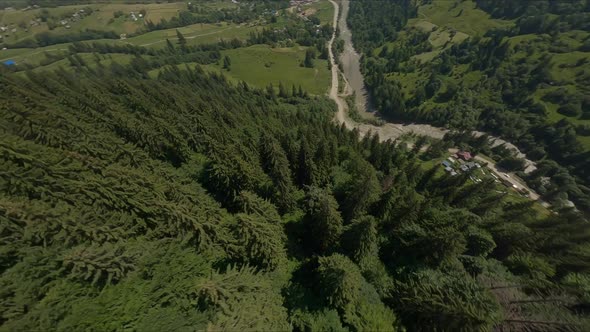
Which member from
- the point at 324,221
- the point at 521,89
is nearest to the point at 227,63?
the point at 324,221

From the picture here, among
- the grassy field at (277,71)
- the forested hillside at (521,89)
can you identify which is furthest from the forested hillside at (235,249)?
the grassy field at (277,71)

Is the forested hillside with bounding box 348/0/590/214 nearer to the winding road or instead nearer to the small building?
the winding road

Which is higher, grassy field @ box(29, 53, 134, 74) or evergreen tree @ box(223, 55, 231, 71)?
grassy field @ box(29, 53, 134, 74)

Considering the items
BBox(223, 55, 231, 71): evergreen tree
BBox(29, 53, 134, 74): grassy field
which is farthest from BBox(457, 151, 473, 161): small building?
BBox(29, 53, 134, 74): grassy field

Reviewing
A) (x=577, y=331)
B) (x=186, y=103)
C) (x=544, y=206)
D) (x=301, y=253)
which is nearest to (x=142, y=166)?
(x=301, y=253)

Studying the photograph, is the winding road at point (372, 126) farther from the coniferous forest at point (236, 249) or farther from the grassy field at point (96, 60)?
the grassy field at point (96, 60)

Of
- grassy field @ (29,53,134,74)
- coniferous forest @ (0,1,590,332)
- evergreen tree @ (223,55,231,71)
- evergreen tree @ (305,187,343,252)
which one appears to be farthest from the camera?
evergreen tree @ (223,55,231,71)

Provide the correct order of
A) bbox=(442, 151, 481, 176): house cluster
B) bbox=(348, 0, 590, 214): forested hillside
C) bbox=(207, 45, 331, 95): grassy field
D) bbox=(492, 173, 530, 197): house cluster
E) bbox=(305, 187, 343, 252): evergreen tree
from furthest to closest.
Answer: bbox=(207, 45, 331, 95): grassy field → bbox=(348, 0, 590, 214): forested hillside → bbox=(442, 151, 481, 176): house cluster → bbox=(492, 173, 530, 197): house cluster → bbox=(305, 187, 343, 252): evergreen tree
